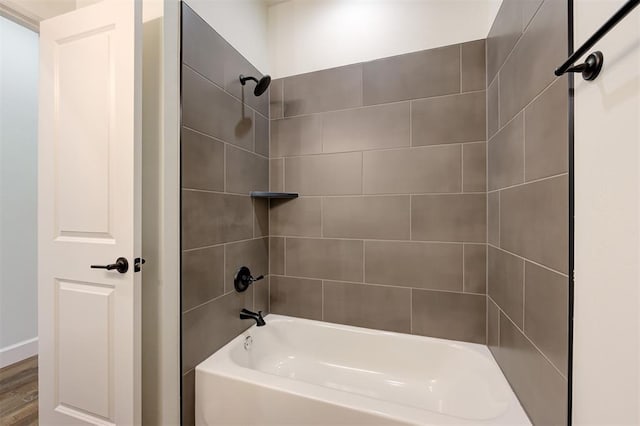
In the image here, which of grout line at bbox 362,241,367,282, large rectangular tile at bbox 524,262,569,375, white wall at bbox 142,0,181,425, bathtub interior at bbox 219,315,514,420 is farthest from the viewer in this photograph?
grout line at bbox 362,241,367,282

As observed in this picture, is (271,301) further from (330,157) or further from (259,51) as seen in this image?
(259,51)

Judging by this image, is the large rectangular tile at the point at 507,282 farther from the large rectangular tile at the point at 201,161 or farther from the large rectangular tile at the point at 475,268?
the large rectangular tile at the point at 201,161

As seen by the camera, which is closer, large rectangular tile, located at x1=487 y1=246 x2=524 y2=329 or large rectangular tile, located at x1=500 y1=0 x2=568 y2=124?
large rectangular tile, located at x1=500 y1=0 x2=568 y2=124

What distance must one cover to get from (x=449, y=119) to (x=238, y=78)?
1296 mm

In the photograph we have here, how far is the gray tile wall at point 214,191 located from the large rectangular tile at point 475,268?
1.32 metres

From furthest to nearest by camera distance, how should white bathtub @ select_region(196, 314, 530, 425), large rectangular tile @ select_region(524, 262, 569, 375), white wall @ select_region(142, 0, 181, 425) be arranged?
white wall @ select_region(142, 0, 181, 425), white bathtub @ select_region(196, 314, 530, 425), large rectangular tile @ select_region(524, 262, 569, 375)

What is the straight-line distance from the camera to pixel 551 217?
0.88 metres

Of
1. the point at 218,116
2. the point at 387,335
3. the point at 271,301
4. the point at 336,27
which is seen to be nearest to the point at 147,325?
the point at 271,301

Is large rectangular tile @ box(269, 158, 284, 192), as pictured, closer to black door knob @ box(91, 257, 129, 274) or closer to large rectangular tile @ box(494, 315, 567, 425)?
black door knob @ box(91, 257, 129, 274)

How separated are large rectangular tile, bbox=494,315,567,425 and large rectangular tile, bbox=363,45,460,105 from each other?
1.33 m

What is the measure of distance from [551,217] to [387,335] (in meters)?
1.20

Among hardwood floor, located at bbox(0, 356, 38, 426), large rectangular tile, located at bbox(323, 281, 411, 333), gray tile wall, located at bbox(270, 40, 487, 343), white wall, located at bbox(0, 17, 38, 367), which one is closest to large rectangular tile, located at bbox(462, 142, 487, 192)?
gray tile wall, located at bbox(270, 40, 487, 343)

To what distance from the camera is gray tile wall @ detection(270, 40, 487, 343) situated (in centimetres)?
163

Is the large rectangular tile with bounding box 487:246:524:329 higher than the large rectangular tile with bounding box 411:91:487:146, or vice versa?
the large rectangular tile with bounding box 411:91:487:146
